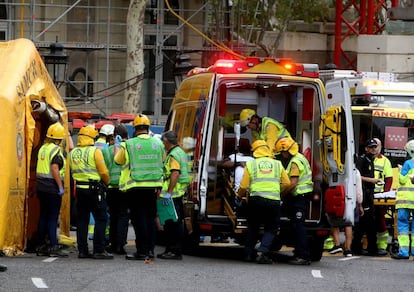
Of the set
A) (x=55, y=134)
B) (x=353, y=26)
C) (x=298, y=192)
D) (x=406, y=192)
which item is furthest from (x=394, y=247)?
(x=353, y=26)

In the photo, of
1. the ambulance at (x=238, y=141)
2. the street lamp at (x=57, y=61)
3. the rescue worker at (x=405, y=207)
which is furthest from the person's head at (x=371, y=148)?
the street lamp at (x=57, y=61)

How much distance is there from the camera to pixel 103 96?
35938 mm

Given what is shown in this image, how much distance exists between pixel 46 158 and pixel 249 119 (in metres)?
3.05

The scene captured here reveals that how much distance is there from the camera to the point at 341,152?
1670 cm

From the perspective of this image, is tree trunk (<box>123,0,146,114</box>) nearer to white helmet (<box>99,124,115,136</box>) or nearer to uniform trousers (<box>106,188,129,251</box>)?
white helmet (<box>99,124,115,136</box>)

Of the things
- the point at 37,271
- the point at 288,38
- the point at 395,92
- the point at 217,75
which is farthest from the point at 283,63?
the point at 288,38

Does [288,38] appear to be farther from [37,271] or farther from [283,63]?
[37,271]

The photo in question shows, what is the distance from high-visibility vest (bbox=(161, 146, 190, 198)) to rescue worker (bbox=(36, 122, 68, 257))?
4.15 feet

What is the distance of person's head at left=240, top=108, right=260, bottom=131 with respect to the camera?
58.8ft

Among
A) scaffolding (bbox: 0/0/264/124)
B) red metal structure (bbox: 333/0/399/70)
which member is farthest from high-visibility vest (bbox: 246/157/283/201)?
red metal structure (bbox: 333/0/399/70)

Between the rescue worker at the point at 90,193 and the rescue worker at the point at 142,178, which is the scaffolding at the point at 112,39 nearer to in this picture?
the rescue worker at the point at 90,193

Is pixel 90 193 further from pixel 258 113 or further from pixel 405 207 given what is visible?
pixel 405 207

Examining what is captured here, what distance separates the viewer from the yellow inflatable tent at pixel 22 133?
15.8 m

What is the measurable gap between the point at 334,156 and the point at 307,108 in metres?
1.11
